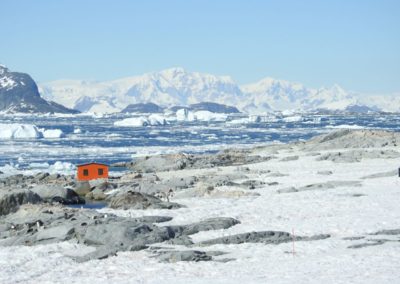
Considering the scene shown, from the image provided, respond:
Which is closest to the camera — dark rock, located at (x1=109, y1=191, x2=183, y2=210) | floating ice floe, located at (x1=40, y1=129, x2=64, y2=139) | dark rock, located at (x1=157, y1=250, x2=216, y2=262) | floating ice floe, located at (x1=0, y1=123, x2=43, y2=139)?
dark rock, located at (x1=157, y1=250, x2=216, y2=262)

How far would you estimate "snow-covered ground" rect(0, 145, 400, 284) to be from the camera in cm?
2045

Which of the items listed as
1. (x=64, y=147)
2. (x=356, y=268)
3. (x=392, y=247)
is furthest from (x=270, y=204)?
(x=64, y=147)

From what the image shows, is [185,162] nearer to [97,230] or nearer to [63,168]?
[63,168]

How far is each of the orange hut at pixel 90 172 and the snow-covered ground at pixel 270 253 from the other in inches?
670

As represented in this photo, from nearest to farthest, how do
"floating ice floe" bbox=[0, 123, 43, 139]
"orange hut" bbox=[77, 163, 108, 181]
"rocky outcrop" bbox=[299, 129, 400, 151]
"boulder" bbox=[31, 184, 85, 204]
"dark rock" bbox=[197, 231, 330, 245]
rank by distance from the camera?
"dark rock" bbox=[197, 231, 330, 245], "boulder" bbox=[31, 184, 85, 204], "orange hut" bbox=[77, 163, 108, 181], "rocky outcrop" bbox=[299, 129, 400, 151], "floating ice floe" bbox=[0, 123, 43, 139]

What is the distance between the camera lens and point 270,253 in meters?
23.6

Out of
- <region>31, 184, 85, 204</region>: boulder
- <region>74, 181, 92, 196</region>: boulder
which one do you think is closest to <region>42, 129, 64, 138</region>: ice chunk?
<region>74, 181, 92, 196</region>: boulder

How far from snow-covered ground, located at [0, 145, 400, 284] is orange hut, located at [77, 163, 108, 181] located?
17.0 metres

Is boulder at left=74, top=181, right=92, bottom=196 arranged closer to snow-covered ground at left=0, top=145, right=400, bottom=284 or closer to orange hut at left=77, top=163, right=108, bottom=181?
orange hut at left=77, top=163, right=108, bottom=181

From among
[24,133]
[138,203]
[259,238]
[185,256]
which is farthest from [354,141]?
[24,133]

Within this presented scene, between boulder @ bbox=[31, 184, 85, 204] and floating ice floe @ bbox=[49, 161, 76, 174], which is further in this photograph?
floating ice floe @ bbox=[49, 161, 76, 174]

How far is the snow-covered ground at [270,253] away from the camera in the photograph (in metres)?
20.5

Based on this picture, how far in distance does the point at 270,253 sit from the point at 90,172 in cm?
3263

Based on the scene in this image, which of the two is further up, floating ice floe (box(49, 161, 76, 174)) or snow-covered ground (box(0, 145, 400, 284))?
snow-covered ground (box(0, 145, 400, 284))
